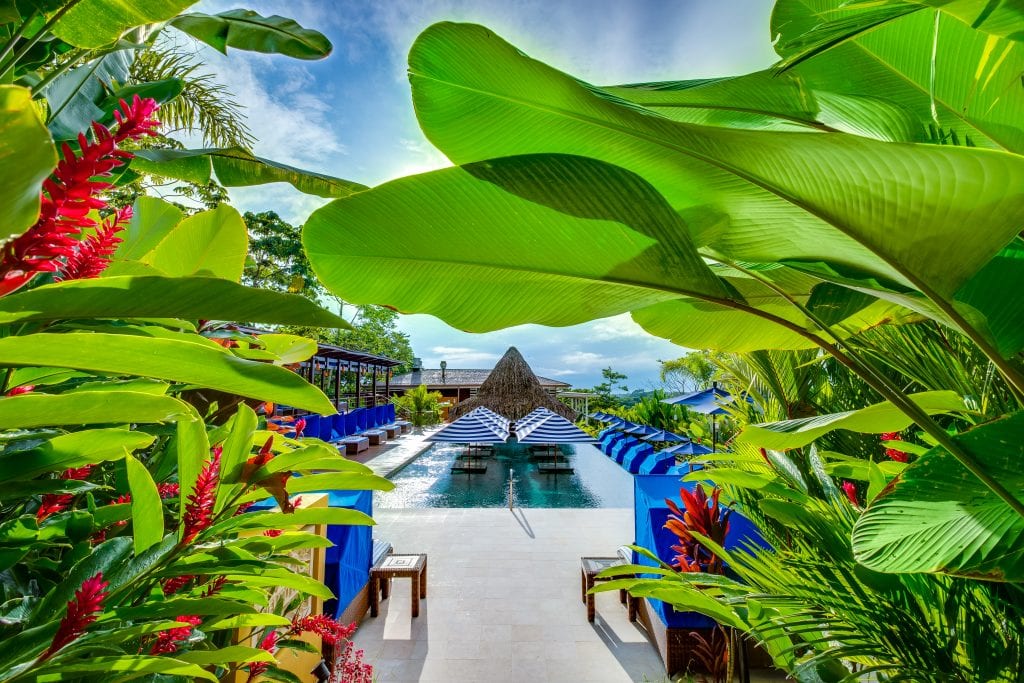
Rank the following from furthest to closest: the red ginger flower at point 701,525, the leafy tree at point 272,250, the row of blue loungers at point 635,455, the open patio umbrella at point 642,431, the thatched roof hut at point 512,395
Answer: the thatched roof hut at point 512,395, the leafy tree at point 272,250, the open patio umbrella at point 642,431, the row of blue loungers at point 635,455, the red ginger flower at point 701,525

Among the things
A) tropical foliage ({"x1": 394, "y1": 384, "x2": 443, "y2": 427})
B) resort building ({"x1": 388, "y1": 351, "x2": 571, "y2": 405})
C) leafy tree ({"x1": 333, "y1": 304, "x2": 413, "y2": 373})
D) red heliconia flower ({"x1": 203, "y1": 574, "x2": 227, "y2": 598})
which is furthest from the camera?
resort building ({"x1": 388, "y1": 351, "x2": 571, "y2": 405})

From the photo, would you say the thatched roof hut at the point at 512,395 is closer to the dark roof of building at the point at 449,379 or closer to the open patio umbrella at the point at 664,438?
the dark roof of building at the point at 449,379

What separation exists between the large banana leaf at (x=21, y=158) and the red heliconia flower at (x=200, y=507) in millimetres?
562

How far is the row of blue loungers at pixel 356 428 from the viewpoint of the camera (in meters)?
12.3

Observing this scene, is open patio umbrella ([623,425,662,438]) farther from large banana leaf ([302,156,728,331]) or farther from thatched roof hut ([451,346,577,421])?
large banana leaf ([302,156,728,331])

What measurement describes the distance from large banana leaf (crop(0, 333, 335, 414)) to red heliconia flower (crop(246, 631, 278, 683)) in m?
0.91

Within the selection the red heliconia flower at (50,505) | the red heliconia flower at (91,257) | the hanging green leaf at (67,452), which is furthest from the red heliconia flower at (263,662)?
the red heliconia flower at (91,257)

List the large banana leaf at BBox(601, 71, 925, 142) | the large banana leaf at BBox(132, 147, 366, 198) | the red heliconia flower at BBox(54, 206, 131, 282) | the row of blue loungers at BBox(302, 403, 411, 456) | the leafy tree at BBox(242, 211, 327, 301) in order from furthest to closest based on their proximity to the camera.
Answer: the leafy tree at BBox(242, 211, 327, 301) → the row of blue loungers at BBox(302, 403, 411, 456) → the large banana leaf at BBox(132, 147, 366, 198) → the large banana leaf at BBox(601, 71, 925, 142) → the red heliconia flower at BBox(54, 206, 131, 282)

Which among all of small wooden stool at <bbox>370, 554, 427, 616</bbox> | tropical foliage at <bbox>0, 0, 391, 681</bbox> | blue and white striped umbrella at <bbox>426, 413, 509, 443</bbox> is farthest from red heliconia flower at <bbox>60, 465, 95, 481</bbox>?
blue and white striped umbrella at <bbox>426, 413, 509, 443</bbox>

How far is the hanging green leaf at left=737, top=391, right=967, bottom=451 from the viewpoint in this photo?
78 cm

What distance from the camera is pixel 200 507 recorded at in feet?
2.37

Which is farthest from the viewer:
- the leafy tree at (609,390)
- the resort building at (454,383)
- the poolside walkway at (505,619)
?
the resort building at (454,383)

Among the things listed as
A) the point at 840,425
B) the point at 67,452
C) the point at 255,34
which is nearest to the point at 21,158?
the point at 67,452

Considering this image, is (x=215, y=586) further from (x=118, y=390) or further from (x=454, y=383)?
→ (x=454, y=383)
